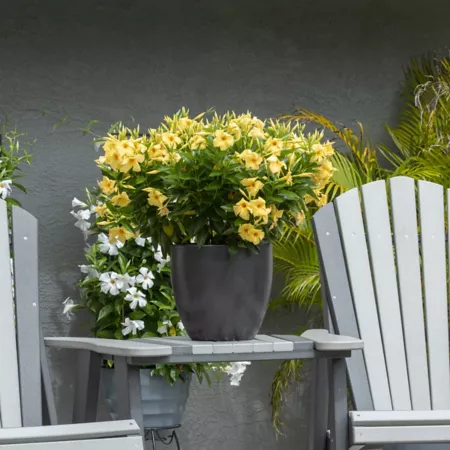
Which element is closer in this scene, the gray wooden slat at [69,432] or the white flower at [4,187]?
the gray wooden slat at [69,432]

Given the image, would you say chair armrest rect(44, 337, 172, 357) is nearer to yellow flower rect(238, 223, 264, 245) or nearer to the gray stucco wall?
yellow flower rect(238, 223, 264, 245)

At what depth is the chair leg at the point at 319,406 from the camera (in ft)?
8.66

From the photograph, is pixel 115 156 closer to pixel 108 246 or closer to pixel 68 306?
pixel 108 246

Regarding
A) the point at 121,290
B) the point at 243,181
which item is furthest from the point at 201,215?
the point at 121,290

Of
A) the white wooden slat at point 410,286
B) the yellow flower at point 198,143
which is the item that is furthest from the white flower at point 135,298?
the yellow flower at point 198,143

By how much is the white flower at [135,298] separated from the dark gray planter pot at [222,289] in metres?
1.24

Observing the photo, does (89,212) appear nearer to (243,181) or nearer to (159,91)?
(159,91)

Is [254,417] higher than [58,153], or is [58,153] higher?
[58,153]

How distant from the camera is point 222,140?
96.7 inches

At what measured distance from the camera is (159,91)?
14.4 feet

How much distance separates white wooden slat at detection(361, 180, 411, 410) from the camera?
9.58 feet

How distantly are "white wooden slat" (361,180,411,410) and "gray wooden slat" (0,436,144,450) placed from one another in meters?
0.95

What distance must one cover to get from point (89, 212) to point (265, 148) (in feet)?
5.26

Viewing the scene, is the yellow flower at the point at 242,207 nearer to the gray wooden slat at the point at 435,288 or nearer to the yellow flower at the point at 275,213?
the yellow flower at the point at 275,213
